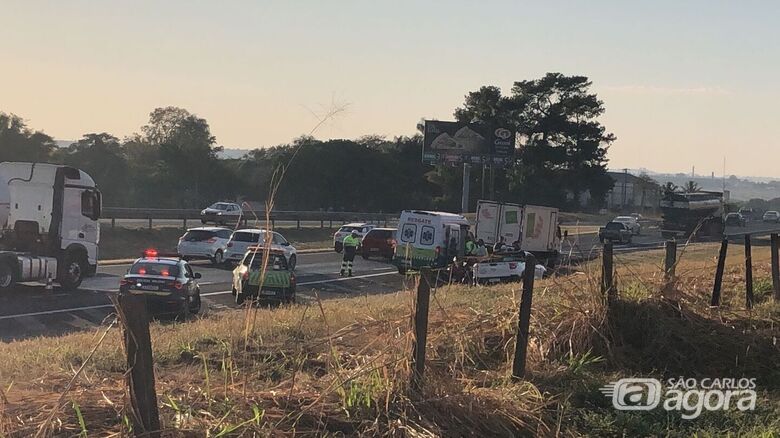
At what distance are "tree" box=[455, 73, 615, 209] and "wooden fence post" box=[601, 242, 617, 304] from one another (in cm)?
7091

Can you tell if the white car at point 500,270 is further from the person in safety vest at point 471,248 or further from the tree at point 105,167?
the tree at point 105,167

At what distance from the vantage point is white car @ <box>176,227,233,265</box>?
31750 mm

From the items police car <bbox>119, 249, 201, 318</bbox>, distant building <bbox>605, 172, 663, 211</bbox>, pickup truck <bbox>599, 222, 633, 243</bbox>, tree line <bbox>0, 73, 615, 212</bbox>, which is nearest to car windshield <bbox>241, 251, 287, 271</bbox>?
police car <bbox>119, 249, 201, 318</bbox>

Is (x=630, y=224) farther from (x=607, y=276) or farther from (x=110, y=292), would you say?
(x=607, y=276)

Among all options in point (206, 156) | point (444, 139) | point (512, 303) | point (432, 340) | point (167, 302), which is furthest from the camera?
point (206, 156)

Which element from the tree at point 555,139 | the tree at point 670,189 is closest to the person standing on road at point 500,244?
the tree at point 670,189

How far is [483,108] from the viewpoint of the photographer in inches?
3061

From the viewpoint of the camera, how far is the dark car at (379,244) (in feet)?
119

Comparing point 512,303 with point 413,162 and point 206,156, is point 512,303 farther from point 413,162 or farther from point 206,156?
point 413,162

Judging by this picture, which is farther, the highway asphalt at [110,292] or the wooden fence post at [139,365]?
the highway asphalt at [110,292]

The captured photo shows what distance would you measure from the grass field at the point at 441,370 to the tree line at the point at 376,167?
54496 mm

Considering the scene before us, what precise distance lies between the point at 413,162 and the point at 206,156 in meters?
26.6

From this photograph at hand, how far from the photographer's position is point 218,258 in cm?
3197

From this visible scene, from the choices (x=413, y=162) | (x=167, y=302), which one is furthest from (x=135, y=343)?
(x=413, y=162)
